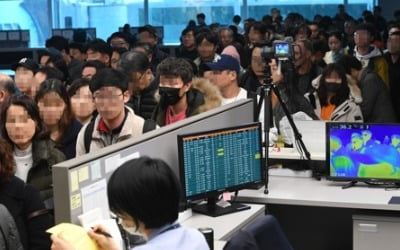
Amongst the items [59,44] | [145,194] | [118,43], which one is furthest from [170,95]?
[59,44]

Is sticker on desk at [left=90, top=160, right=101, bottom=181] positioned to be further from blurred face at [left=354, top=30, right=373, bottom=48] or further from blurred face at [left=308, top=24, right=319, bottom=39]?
blurred face at [left=308, top=24, right=319, bottom=39]

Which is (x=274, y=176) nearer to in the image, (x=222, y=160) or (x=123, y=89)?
(x=222, y=160)

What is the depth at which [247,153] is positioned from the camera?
412 cm

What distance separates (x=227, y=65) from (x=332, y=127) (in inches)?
52.0

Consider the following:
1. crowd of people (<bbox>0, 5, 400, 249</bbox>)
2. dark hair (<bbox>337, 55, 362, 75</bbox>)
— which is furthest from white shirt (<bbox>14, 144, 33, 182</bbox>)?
dark hair (<bbox>337, 55, 362, 75</bbox>)

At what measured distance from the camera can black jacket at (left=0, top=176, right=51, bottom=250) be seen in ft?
10.3

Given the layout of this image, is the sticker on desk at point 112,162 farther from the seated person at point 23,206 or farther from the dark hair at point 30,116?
the dark hair at point 30,116

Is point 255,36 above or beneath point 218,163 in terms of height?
above

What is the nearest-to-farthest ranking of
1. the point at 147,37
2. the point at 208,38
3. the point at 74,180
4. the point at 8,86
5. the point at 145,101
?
the point at 74,180, the point at 8,86, the point at 145,101, the point at 208,38, the point at 147,37

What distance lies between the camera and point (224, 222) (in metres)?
3.76

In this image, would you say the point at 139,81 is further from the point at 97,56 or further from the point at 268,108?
the point at 97,56

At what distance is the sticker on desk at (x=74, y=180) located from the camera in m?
2.84

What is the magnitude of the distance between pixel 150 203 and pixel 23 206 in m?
1.20

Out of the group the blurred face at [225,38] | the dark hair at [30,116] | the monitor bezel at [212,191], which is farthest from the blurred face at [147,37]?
the dark hair at [30,116]
